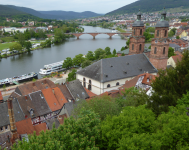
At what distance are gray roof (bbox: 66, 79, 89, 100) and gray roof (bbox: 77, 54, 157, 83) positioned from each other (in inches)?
80.8

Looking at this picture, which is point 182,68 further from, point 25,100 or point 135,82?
point 25,100

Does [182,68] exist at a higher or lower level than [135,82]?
higher

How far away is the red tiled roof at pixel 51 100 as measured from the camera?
2503 centimetres

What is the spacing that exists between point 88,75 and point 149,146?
827 inches

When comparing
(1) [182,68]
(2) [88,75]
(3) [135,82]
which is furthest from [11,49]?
(1) [182,68]

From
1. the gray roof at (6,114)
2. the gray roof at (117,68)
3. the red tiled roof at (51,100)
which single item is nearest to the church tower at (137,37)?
the gray roof at (117,68)

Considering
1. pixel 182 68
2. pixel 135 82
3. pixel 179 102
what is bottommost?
pixel 135 82

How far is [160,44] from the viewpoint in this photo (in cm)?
3180

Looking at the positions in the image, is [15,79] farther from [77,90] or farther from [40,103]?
[40,103]

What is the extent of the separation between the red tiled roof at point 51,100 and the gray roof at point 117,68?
6.21m

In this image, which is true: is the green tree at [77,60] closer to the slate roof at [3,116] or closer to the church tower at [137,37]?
the church tower at [137,37]

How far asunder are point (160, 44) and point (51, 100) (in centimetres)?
1961

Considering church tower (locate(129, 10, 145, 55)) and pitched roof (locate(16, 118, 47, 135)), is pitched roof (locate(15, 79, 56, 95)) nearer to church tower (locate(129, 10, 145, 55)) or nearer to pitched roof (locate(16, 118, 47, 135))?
pitched roof (locate(16, 118, 47, 135))

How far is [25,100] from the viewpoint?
952 inches
